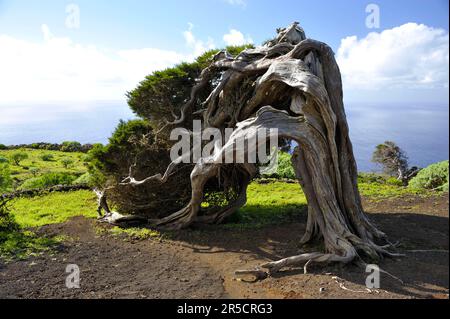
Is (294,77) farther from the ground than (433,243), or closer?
farther from the ground

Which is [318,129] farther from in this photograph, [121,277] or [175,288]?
[121,277]

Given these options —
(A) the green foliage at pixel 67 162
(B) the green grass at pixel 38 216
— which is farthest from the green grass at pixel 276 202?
(A) the green foliage at pixel 67 162

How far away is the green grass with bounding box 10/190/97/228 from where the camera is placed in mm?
12359

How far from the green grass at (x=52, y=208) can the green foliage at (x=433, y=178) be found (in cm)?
1406

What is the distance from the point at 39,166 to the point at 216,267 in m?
20.0

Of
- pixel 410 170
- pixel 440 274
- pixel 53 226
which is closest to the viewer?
pixel 440 274

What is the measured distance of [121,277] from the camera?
25.2ft

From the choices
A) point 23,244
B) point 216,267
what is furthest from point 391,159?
point 23,244

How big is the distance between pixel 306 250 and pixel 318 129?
291cm

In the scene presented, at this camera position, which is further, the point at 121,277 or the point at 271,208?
the point at 271,208

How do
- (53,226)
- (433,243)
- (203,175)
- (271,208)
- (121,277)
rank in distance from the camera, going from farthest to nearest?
(271,208)
(53,226)
(203,175)
(433,243)
(121,277)

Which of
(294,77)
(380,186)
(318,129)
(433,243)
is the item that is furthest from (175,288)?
(380,186)

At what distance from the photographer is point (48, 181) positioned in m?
18.4

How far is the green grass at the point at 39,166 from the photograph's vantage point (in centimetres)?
2150
